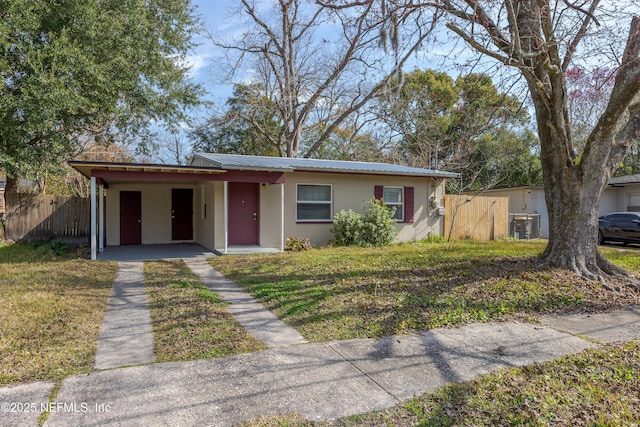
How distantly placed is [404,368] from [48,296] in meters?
5.37

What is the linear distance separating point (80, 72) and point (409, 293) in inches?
469

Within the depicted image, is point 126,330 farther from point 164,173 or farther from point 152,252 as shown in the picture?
point 152,252

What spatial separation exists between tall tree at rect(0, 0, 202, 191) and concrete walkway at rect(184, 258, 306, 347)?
7.78 metres

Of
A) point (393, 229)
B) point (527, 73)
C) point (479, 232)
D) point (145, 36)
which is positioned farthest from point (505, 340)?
point (145, 36)

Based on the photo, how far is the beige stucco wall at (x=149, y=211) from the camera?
13688 mm

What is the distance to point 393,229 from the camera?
13.3 metres

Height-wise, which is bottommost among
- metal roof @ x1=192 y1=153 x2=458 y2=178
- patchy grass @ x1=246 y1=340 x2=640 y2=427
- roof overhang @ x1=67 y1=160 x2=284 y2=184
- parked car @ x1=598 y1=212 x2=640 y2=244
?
patchy grass @ x1=246 y1=340 x2=640 y2=427

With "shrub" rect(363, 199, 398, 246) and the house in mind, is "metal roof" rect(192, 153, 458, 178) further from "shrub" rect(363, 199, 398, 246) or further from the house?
"shrub" rect(363, 199, 398, 246)

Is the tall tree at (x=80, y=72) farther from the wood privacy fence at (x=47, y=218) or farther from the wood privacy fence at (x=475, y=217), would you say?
the wood privacy fence at (x=475, y=217)

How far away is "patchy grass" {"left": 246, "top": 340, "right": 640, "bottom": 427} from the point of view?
9.16ft

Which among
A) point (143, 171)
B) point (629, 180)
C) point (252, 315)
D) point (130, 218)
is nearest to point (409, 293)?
point (252, 315)

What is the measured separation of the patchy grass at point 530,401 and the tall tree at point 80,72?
40.9ft

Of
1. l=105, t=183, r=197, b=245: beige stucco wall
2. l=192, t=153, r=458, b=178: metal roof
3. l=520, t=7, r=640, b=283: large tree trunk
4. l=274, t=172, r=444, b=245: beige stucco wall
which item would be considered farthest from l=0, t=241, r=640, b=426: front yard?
l=105, t=183, r=197, b=245: beige stucco wall

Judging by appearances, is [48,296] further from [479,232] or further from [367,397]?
[479,232]
